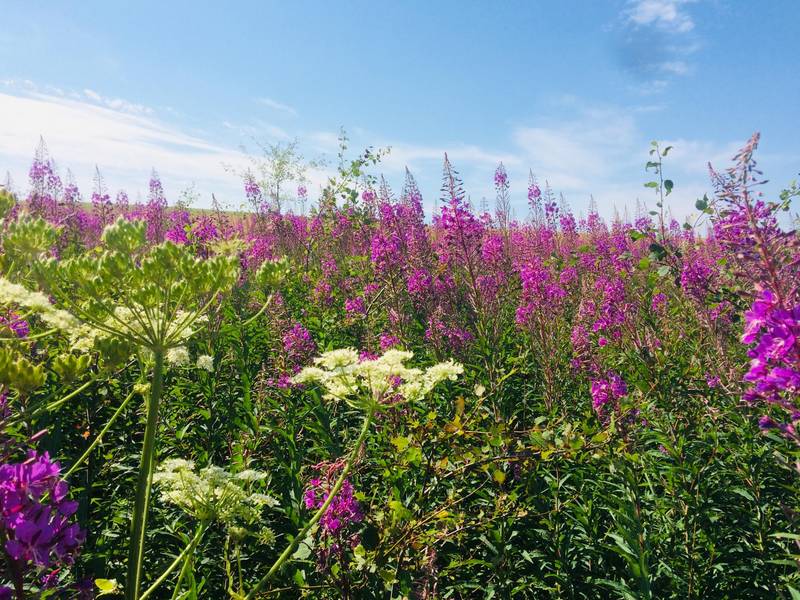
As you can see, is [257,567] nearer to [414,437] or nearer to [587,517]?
[414,437]

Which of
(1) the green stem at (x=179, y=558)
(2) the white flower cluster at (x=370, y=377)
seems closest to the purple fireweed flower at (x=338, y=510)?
(2) the white flower cluster at (x=370, y=377)

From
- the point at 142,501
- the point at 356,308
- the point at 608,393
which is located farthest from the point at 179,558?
the point at 356,308

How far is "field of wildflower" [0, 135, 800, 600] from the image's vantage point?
1736 mm

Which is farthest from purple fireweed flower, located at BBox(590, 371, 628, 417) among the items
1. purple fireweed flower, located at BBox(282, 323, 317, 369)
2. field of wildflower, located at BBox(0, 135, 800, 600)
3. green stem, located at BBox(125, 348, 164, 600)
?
green stem, located at BBox(125, 348, 164, 600)

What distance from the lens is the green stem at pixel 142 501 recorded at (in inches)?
61.1

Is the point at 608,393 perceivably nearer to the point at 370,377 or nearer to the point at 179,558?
the point at 370,377

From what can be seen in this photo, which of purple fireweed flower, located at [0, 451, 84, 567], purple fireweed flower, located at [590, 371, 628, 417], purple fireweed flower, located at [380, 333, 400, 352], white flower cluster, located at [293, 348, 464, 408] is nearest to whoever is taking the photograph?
purple fireweed flower, located at [0, 451, 84, 567]

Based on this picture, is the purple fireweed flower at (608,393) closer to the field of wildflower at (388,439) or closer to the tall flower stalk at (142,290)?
the field of wildflower at (388,439)

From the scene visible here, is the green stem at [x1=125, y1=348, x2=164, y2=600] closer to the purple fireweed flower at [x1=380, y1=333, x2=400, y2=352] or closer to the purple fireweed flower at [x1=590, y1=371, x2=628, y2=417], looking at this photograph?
the purple fireweed flower at [x1=590, y1=371, x2=628, y2=417]

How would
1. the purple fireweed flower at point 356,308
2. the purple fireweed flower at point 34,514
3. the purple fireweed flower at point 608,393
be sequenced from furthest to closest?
the purple fireweed flower at point 356,308, the purple fireweed flower at point 608,393, the purple fireweed flower at point 34,514

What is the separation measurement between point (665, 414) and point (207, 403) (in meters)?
3.65

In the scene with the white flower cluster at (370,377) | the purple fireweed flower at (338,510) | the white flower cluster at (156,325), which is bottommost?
the purple fireweed flower at (338,510)

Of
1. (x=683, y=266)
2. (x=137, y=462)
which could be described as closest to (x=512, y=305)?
(x=683, y=266)

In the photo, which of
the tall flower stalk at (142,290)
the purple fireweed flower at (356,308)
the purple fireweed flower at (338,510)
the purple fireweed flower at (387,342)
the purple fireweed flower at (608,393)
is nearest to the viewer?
A: the tall flower stalk at (142,290)
